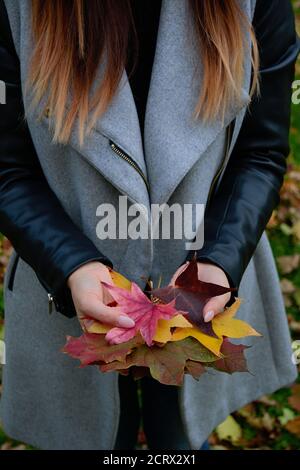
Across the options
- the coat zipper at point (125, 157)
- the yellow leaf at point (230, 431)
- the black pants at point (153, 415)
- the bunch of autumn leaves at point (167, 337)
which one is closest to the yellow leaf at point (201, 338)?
the bunch of autumn leaves at point (167, 337)

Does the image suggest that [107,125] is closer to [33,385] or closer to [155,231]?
[155,231]

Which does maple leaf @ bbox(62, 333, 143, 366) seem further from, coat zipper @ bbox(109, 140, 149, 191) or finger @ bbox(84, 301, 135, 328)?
coat zipper @ bbox(109, 140, 149, 191)

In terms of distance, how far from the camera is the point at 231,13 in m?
1.33

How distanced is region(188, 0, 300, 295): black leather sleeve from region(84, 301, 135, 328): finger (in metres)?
0.23

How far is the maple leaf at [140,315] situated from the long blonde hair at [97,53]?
1.11 feet

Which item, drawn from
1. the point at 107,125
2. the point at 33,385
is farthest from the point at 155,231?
the point at 33,385

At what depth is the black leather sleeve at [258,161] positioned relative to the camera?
4.55ft

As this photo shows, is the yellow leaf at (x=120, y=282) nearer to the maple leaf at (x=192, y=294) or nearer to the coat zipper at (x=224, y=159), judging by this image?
the maple leaf at (x=192, y=294)

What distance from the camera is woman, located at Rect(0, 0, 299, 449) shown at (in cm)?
133

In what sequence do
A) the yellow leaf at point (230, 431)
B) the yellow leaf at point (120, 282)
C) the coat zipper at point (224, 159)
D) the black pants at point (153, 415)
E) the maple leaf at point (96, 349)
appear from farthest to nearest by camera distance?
the yellow leaf at point (230, 431)
the black pants at point (153, 415)
the coat zipper at point (224, 159)
the yellow leaf at point (120, 282)
the maple leaf at point (96, 349)

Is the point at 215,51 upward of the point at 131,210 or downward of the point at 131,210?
upward

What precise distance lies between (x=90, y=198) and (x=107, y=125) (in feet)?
0.54

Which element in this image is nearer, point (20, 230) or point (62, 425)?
point (20, 230)

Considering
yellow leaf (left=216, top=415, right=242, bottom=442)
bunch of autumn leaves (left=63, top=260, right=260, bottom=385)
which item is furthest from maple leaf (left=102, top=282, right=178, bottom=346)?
yellow leaf (left=216, top=415, right=242, bottom=442)
